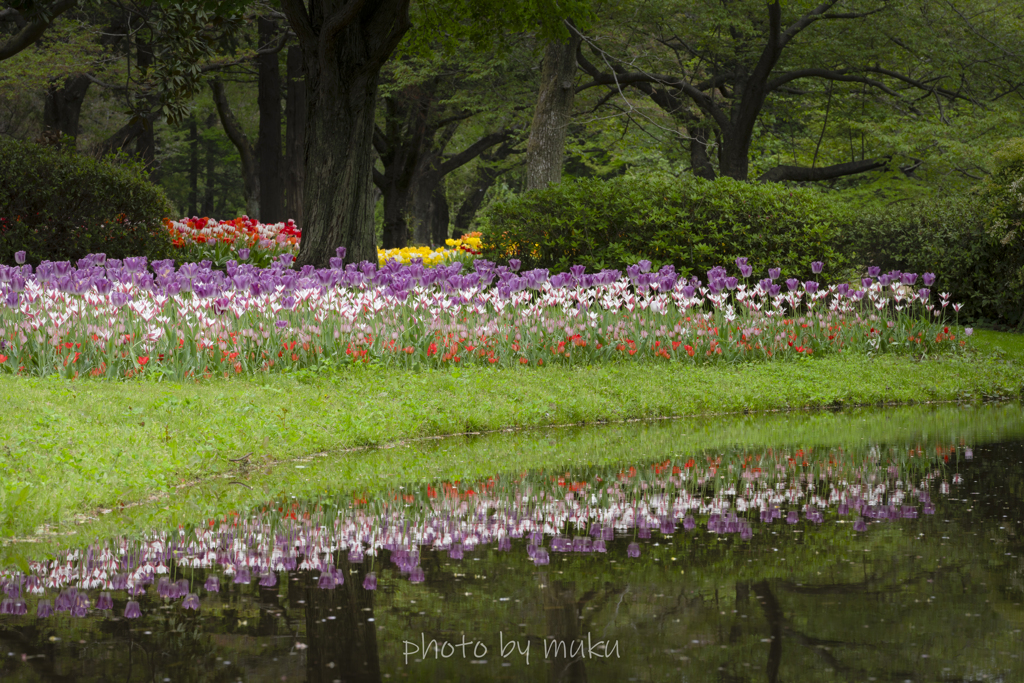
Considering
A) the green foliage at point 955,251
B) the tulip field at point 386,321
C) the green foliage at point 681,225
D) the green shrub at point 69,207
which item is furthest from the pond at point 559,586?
the green shrub at point 69,207

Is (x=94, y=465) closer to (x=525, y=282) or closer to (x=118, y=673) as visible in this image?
(x=118, y=673)

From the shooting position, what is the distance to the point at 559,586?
4.23 m

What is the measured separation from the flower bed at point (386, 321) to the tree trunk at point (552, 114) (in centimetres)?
657

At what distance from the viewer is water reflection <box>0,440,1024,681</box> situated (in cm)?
341

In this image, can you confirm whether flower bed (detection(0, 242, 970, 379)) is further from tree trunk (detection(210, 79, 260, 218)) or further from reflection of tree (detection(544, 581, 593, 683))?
tree trunk (detection(210, 79, 260, 218))

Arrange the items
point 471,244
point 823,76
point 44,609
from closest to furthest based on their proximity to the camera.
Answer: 1. point 44,609
2. point 471,244
3. point 823,76

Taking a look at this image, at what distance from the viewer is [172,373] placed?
28.5 feet

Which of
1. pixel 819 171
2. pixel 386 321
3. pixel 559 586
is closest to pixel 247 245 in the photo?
pixel 386 321

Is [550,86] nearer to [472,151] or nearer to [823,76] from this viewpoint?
[823,76]

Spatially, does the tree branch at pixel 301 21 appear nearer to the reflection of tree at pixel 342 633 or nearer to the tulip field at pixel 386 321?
the tulip field at pixel 386 321

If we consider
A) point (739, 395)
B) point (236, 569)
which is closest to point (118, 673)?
point (236, 569)

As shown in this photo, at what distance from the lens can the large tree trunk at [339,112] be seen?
13203 millimetres

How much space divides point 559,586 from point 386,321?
633 cm

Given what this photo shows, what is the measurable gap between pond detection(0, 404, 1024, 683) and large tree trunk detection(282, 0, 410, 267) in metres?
7.65
